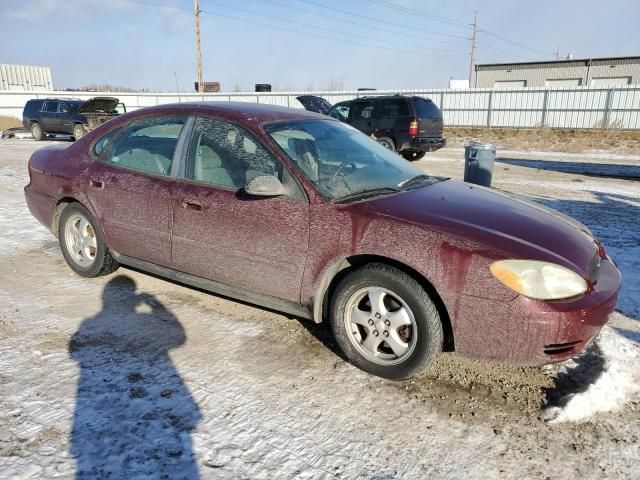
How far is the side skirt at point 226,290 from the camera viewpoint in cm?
319

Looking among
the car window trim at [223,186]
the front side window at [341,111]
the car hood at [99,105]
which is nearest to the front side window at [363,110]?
the front side window at [341,111]

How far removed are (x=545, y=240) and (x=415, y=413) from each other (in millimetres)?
1242

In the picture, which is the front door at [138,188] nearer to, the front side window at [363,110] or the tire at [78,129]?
the front side window at [363,110]

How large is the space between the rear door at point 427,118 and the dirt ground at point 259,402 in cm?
980

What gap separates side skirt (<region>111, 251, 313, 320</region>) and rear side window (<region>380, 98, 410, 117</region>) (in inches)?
422

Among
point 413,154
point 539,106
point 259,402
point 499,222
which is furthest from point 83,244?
point 539,106

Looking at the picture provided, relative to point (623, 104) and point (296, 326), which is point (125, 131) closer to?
point (296, 326)

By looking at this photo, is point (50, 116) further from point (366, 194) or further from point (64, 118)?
point (366, 194)

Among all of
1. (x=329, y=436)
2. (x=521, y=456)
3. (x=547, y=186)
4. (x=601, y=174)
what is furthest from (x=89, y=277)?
(x=601, y=174)

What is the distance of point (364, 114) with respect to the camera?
14227mm

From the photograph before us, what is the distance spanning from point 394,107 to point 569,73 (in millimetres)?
31883

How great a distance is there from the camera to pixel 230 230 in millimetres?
3330

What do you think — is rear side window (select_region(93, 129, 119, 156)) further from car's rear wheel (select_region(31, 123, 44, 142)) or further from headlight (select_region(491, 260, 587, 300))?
car's rear wheel (select_region(31, 123, 44, 142))

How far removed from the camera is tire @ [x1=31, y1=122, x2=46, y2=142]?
19150 mm
